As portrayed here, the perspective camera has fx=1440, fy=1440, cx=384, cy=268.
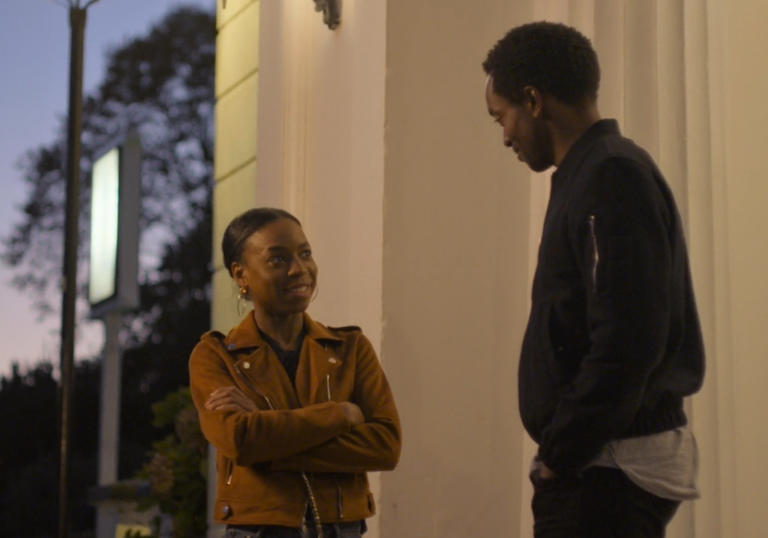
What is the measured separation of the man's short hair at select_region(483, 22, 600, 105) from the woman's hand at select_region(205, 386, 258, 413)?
1.22 m

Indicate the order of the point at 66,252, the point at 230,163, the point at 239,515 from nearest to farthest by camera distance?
1. the point at 239,515
2. the point at 230,163
3. the point at 66,252

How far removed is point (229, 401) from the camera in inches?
152

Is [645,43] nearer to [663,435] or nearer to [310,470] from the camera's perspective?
[310,470]

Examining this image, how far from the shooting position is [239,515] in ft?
12.5

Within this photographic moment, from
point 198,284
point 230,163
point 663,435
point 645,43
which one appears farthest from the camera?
point 198,284

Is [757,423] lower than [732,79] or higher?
lower

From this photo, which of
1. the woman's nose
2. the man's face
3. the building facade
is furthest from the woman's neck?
the man's face

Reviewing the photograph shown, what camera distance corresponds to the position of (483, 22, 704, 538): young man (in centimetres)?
279

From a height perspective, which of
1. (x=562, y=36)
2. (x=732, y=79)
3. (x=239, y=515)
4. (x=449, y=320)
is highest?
(x=732, y=79)

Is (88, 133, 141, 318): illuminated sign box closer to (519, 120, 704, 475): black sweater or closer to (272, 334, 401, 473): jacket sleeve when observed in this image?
(272, 334, 401, 473): jacket sleeve

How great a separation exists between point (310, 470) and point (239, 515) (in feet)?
0.73

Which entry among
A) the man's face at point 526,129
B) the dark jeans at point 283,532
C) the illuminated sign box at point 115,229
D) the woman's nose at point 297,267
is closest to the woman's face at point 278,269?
the woman's nose at point 297,267

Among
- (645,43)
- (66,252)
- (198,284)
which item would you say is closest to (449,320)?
(645,43)

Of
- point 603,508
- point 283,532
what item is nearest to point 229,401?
point 283,532
